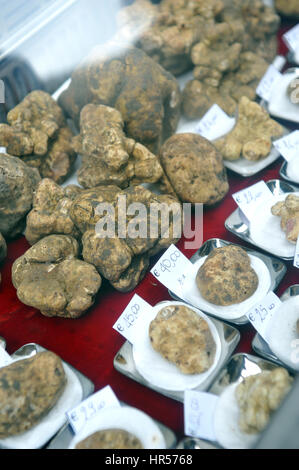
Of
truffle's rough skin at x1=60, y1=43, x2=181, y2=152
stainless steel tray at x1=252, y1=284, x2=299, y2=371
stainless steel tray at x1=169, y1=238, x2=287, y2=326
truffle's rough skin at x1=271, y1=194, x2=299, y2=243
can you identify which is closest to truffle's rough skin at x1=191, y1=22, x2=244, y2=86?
truffle's rough skin at x1=60, y1=43, x2=181, y2=152

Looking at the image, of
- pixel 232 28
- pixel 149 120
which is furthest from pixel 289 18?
pixel 149 120

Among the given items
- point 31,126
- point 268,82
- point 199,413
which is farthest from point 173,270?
point 268,82

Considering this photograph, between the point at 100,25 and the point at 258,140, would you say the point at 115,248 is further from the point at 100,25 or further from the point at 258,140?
the point at 100,25

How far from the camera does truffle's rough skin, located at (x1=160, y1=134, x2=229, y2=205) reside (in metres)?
2.01

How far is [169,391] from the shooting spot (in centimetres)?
144

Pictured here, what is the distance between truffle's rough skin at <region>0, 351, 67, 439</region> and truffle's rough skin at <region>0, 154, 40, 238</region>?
2.41ft

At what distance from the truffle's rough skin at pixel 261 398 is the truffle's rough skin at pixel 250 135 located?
1.19 metres

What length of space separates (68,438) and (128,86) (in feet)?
4.85

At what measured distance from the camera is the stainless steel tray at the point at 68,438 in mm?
1292

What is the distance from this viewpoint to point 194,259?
1.84 m

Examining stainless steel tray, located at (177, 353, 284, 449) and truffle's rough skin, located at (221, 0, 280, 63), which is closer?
stainless steel tray, located at (177, 353, 284, 449)

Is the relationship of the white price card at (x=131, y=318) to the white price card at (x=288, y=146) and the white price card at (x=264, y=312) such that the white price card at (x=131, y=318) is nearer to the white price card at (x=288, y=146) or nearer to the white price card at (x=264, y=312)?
the white price card at (x=264, y=312)

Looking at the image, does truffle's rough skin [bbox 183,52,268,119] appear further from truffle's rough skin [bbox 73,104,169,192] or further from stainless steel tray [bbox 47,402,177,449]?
stainless steel tray [bbox 47,402,177,449]
